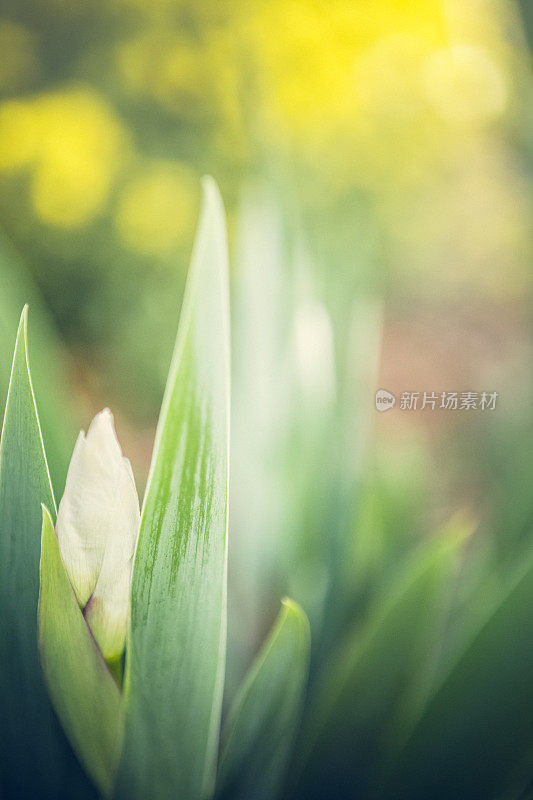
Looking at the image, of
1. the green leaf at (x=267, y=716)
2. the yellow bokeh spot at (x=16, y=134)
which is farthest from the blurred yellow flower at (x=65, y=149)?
the green leaf at (x=267, y=716)

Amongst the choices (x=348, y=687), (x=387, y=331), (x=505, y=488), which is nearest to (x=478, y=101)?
(x=387, y=331)

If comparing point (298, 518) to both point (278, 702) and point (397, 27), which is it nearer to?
point (278, 702)

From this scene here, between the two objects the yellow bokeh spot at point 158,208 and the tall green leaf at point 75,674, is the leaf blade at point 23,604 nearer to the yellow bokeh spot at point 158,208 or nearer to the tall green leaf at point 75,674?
the tall green leaf at point 75,674

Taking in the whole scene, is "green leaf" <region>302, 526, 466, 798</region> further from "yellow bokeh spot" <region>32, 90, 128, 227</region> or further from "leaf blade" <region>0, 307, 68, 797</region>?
"yellow bokeh spot" <region>32, 90, 128, 227</region>

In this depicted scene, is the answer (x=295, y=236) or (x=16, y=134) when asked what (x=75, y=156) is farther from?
(x=295, y=236)

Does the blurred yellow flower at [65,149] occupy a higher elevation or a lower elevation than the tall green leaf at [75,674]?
higher
